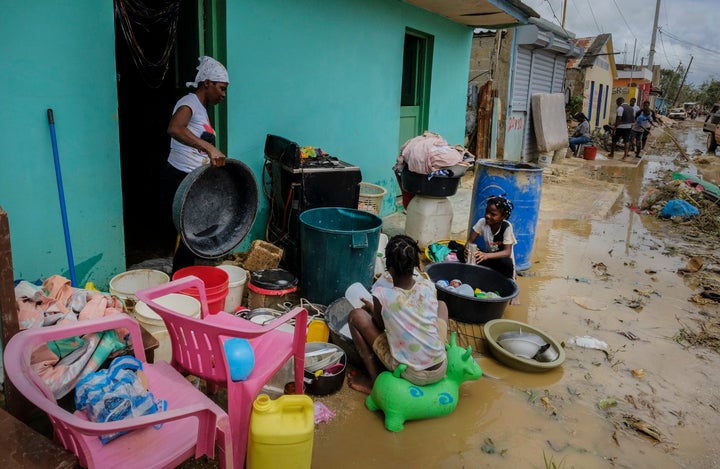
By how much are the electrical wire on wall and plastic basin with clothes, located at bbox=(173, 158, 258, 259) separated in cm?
159

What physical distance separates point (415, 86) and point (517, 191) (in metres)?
3.32

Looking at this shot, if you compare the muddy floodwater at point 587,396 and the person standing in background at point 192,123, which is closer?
the muddy floodwater at point 587,396

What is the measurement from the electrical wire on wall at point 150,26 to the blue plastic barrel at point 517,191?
3320 millimetres

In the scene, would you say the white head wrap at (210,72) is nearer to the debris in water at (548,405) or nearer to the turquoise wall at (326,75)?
the turquoise wall at (326,75)

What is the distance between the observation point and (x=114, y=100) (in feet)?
11.6

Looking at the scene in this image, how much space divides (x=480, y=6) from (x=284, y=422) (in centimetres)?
667

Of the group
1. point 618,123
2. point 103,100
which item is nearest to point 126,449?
point 103,100

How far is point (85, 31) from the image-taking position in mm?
3291

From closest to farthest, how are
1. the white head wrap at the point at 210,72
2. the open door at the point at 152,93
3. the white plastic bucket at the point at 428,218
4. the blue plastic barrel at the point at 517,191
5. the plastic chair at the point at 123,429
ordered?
the plastic chair at the point at 123,429 → the white head wrap at the point at 210,72 → the open door at the point at 152,93 → the blue plastic barrel at the point at 517,191 → the white plastic bucket at the point at 428,218

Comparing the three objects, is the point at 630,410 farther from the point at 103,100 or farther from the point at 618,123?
the point at 618,123

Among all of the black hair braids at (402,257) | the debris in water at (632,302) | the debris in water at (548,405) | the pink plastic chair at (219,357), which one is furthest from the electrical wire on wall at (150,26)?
the debris in water at (632,302)

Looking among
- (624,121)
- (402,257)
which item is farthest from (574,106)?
(402,257)

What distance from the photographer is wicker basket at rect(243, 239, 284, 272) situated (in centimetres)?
427

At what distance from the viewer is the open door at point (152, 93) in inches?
166
